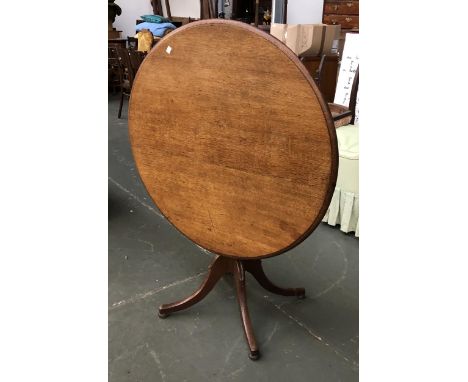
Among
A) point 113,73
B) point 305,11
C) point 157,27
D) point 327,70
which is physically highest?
point 305,11

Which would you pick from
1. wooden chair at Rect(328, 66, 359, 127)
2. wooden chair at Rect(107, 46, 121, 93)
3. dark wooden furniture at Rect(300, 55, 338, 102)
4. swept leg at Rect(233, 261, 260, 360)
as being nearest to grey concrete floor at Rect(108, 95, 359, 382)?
swept leg at Rect(233, 261, 260, 360)

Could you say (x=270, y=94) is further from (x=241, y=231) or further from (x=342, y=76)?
(x=342, y=76)

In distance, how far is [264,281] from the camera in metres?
1.83

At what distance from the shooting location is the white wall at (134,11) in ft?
24.1

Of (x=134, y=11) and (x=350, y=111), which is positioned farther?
(x=134, y=11)

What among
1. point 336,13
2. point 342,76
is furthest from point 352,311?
point 336,13

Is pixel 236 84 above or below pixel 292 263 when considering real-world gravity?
above

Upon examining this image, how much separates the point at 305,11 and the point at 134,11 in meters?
4.05

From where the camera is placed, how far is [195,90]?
1.31 m

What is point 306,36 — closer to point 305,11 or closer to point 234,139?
point 305,11

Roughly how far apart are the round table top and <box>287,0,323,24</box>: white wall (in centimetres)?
394

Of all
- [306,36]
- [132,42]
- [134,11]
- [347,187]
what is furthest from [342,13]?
[134,11]
